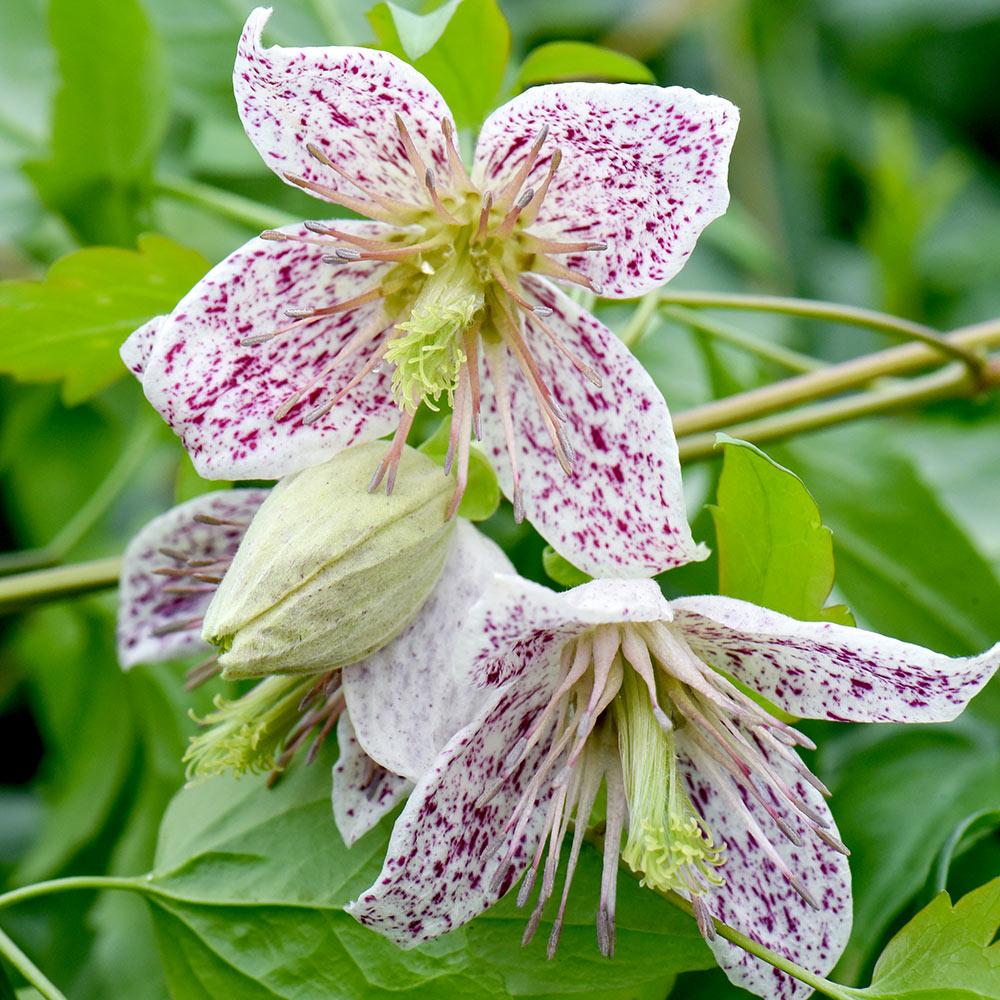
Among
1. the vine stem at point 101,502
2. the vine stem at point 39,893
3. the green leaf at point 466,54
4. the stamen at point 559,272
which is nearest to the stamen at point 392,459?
the stamen at point 559,272

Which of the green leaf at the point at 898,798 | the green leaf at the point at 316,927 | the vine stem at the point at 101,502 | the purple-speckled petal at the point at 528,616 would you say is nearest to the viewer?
→ the purple-speckled petal at the point at 528,616

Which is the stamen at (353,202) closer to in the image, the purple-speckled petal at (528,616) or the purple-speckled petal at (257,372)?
the purple-speckled petal at (257,372)

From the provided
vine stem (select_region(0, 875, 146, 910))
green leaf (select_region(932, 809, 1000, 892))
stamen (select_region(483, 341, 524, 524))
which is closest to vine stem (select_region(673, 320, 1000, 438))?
stamen (select_region(483, 341, 524, 524))

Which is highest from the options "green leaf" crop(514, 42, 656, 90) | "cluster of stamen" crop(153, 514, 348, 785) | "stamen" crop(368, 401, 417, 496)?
"green leaf" crop(514, 42, 656, 90)

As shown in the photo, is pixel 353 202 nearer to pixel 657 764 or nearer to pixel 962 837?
pixel 657 764

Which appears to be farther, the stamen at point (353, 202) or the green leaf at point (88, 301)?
the green leaf at point (88, 301)

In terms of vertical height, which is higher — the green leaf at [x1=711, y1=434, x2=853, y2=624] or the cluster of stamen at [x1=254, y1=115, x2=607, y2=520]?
the cluster of stamen at [x1=254, y1=115, x2=607, y2=520]

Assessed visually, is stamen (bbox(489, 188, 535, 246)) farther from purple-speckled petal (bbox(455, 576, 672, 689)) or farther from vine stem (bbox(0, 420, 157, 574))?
vine stem (bbox(0, 420, 157, 574))
